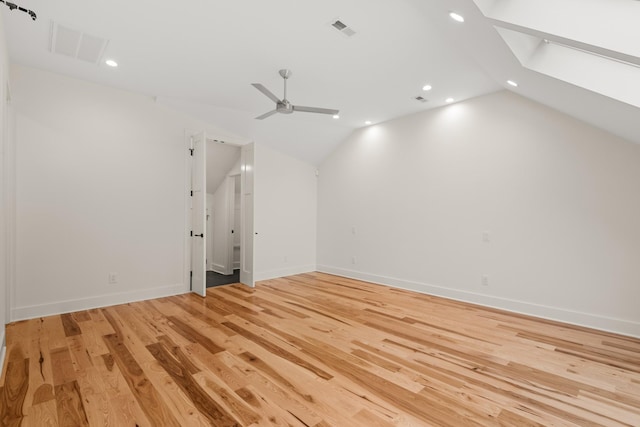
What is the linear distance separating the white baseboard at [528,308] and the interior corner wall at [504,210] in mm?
13

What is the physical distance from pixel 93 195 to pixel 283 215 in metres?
3.25

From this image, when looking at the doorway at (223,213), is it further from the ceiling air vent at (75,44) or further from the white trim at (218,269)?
the ceiling air vent at (75,44)

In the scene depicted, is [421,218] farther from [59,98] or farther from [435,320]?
[59,98]

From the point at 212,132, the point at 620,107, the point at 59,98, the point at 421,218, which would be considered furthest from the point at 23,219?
the point at 620,107

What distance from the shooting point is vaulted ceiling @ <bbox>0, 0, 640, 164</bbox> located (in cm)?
207

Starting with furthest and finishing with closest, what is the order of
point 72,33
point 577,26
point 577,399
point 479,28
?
point 72,33, point 479,28, point 577,399, point 577,26

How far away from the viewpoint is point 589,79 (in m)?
2.51

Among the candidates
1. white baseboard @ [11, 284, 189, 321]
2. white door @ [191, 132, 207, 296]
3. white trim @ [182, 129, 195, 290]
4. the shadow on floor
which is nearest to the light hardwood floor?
white baseboard @ [11, 284, 189, 321]

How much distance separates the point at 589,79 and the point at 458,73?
4.71 ft

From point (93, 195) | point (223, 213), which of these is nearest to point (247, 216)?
point (223, 213)

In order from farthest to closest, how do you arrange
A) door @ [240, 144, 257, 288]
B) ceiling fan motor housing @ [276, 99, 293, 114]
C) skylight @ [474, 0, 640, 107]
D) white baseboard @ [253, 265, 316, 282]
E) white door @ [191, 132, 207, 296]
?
white baseboard @ [253, 265, 316, 282] < door @ [240, 144, 257, 288] < white door @ [191, 132, 207, 296] < ceiling fan motor housing @ [276, 99, 293, 114] < skylight @ [474, 0, 640, 107]

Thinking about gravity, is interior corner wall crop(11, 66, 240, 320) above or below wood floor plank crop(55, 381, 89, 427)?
above

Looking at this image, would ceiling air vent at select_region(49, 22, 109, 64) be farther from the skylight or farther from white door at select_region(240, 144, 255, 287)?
the skylight

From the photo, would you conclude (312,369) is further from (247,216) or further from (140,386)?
(247,216)
